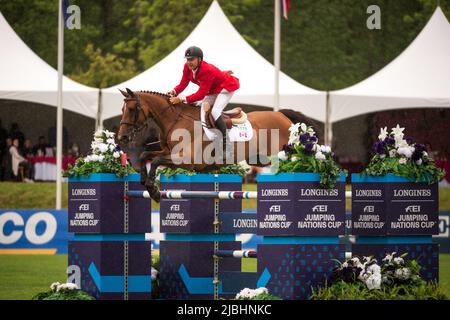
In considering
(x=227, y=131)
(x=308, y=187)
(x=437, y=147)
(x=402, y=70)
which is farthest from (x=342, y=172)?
(x=437, y=147)

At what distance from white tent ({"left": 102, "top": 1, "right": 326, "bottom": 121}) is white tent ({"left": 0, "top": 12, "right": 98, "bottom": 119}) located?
47 centimetres

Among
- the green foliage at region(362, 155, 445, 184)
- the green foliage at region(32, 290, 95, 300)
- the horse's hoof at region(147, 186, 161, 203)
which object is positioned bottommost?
the green foliage at region(32, 290, 95, 300)

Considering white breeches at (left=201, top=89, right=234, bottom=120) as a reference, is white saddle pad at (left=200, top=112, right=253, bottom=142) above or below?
below

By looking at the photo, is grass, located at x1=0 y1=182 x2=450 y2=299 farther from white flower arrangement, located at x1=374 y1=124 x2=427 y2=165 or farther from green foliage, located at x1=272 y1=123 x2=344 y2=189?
green foliage, located at x1=272 y1=123 x2=344 y2=189

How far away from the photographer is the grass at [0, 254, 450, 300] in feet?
43.7

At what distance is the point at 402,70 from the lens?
79.8ft

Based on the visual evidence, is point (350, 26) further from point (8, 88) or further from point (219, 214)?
point (219, 214)

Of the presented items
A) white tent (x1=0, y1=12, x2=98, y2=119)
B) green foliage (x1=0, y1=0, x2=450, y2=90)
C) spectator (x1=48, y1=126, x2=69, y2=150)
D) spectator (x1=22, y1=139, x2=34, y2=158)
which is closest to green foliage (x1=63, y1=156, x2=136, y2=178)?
white tent (x1=0, y1=12, x2=98, y2=119)

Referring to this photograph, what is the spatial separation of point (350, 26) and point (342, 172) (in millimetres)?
34694

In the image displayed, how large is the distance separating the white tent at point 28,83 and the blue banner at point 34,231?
496cm

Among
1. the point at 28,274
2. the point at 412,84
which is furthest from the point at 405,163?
the point at 412,84

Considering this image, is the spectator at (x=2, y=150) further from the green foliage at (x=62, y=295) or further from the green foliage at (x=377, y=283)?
the green foliage at (x=377, y=283)

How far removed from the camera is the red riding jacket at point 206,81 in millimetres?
12789

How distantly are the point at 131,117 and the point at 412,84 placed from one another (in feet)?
41.7
